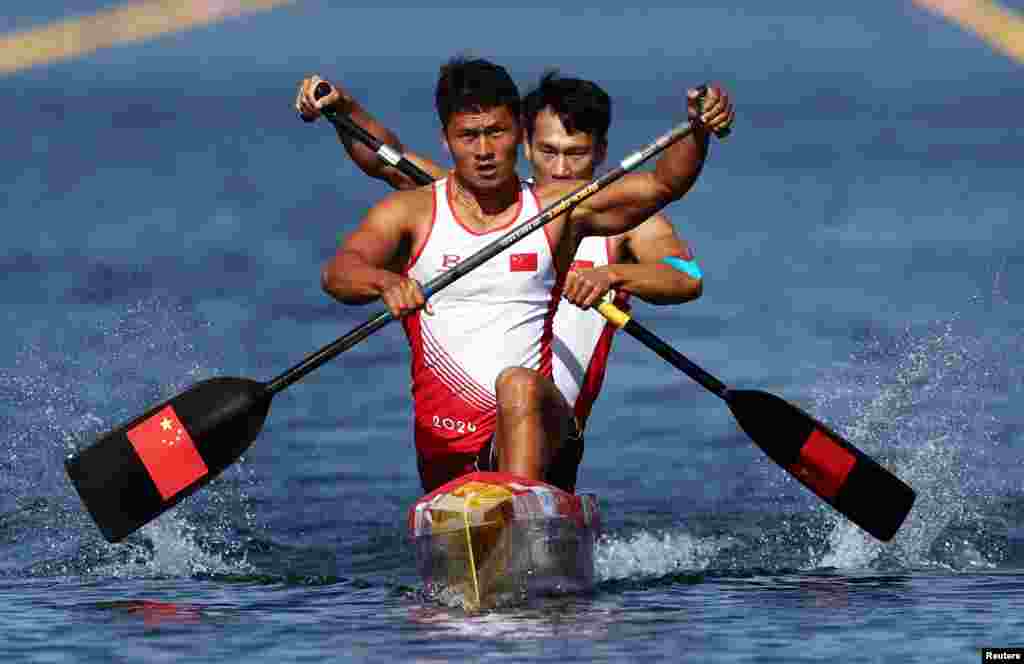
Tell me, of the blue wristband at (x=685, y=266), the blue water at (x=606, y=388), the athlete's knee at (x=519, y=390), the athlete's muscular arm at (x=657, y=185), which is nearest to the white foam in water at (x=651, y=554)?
the blue water at (x=606, y=388)

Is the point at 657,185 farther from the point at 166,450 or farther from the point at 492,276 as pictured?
the point at 166,450

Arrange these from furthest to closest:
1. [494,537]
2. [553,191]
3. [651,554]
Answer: [651,554] → [553,191] → [494,537]

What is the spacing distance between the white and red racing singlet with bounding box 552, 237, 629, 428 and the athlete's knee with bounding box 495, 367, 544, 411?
0.84 m

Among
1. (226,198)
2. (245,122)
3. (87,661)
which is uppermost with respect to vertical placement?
(245,122)

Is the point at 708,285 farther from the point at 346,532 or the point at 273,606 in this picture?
the point at 273,606

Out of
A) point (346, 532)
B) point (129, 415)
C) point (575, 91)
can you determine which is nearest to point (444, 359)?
point (575, 91)

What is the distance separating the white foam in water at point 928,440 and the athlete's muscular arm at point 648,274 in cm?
144

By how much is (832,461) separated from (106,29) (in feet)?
98.4

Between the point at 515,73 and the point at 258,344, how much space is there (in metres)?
14.2

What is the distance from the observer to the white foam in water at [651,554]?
32.4ft

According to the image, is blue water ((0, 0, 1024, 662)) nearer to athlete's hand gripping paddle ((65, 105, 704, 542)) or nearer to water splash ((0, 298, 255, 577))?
water splash ((0, 298, 255, 577))

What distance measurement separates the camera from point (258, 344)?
1586cm

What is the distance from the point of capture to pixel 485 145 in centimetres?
890

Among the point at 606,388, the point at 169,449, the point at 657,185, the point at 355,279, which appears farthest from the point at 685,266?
the point at 606,388
